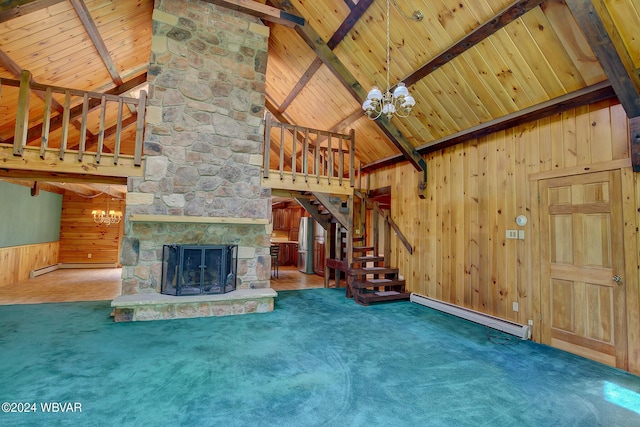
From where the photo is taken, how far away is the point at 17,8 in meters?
3.39

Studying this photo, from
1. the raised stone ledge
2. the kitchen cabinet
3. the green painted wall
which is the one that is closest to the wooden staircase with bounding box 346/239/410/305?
the raised stone ledge

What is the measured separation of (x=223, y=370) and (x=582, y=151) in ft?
14.3

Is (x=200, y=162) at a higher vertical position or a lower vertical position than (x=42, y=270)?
higher

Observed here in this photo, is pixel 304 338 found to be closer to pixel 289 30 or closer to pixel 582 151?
pixel 582 151

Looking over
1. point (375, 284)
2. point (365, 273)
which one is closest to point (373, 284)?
point (375, 284)

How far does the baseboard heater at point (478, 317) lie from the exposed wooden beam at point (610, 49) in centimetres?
→ 258

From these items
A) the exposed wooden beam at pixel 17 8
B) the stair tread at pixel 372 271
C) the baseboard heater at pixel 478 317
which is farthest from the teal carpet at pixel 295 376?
the exposed wooden beam at pixel 17 8

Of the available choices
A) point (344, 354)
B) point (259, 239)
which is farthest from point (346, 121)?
point (344, 354)

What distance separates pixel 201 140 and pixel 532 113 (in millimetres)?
4563

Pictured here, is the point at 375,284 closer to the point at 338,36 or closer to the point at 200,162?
the point at 200,162

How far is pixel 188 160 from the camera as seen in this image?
179 inches

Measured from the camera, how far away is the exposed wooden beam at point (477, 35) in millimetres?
2900

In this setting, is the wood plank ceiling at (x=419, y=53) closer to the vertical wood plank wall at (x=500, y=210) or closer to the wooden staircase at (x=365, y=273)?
the vertical wood plank wall at (x=500, y=210)

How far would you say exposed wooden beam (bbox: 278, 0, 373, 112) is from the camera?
13.3 feet
